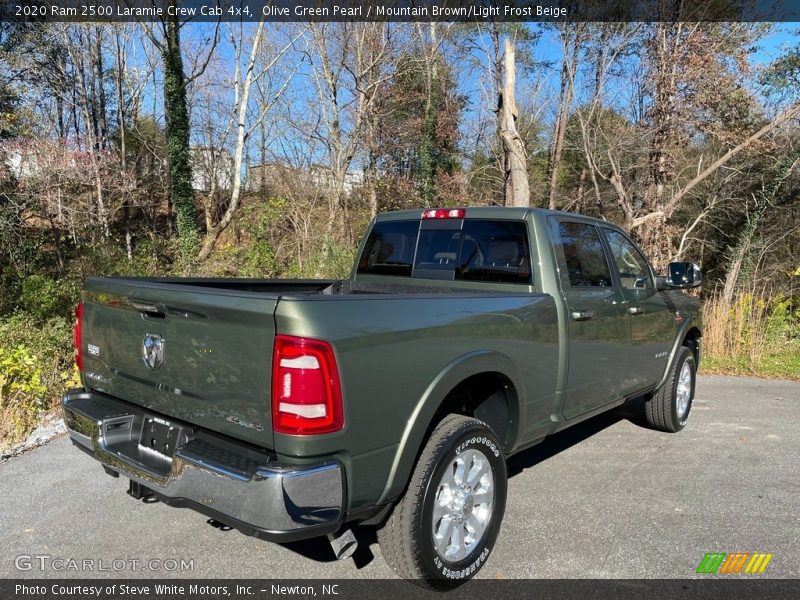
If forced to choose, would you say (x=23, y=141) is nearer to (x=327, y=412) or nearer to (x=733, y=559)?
(x=327, y=412)

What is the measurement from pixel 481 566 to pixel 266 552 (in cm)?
116

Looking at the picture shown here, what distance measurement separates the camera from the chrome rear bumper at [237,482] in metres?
1.98

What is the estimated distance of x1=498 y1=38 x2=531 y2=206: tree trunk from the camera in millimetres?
10930

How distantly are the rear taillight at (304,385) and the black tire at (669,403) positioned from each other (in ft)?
12.9

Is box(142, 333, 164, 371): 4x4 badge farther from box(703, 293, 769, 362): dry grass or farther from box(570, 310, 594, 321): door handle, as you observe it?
box(703, 293, 769, 362): dry grass

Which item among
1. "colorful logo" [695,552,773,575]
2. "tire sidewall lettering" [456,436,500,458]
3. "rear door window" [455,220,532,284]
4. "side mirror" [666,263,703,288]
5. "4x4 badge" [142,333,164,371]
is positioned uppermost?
"rear door window" [455,220,532,284]

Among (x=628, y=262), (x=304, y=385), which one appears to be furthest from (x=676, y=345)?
(x=304, y=385)

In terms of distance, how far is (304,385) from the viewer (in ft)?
6.66

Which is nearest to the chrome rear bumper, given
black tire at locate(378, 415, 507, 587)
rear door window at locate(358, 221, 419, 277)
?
black tire at locate(378, 415, 507, 587)

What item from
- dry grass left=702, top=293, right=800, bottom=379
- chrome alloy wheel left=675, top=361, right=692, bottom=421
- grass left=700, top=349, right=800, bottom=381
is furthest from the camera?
dry grass left=702, top=293, right=800, bottom=379

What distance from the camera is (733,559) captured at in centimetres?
302

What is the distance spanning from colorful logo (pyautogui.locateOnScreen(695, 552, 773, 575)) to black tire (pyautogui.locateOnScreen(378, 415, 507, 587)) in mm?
1260

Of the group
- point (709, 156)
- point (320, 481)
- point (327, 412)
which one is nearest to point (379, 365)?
point (327, 412)
